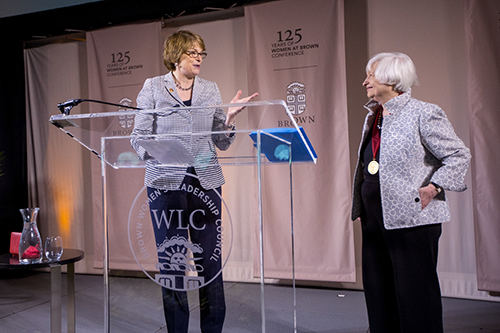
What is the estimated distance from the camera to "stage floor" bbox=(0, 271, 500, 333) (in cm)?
142

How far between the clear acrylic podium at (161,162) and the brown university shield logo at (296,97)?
2115mm

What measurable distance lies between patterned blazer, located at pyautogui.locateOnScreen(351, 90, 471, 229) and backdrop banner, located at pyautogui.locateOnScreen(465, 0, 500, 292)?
5.28 ft

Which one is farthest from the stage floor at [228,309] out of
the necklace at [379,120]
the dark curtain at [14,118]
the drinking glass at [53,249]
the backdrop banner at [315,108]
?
the dark curtain at [14,118]

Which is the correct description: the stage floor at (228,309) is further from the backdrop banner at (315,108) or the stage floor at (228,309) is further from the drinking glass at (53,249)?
the drinking glass at (53,249)

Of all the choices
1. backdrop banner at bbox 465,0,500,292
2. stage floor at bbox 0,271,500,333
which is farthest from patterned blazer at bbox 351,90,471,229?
backdrop banner at bbox 465,0,500,292

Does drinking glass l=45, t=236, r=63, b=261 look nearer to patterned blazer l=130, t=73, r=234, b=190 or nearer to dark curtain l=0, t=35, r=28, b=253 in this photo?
patterned blazer l=130, t=73, r=234, b=190

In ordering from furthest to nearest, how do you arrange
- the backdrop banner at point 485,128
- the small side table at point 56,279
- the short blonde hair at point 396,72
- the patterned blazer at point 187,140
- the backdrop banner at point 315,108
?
1. the backdrop banner at point 315,108
2. the backdrop banner at point 485,128
3. the small side table at point 56,279
4. the short blonde hair at point 396,72
5. the patterned blazer at point 187,140

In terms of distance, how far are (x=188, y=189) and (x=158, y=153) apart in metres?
0.16

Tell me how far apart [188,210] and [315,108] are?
2412mm

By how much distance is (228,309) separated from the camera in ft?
4.71

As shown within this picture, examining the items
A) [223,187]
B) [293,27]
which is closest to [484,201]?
[293,27]

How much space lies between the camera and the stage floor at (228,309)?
1420 mm

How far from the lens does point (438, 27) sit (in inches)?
135

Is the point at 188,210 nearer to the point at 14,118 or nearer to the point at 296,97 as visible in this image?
the point at 296,97
